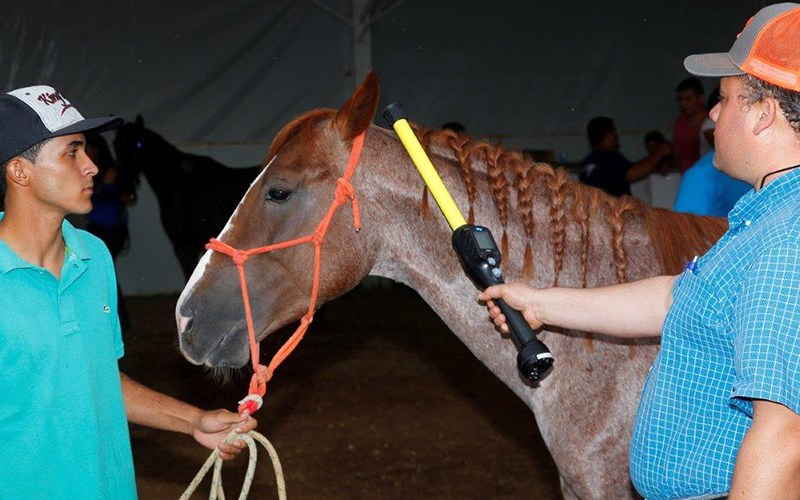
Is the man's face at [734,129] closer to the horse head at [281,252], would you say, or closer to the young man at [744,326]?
the young man at [744,326]

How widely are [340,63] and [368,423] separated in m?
6.64

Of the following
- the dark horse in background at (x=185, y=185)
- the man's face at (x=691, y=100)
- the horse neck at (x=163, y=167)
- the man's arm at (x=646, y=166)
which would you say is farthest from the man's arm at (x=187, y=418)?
the man's arm at (x=646, y=166)

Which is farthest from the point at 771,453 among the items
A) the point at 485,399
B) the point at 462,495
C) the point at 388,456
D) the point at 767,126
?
the point at 485,399

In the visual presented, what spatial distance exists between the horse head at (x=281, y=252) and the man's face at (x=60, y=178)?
53 cm

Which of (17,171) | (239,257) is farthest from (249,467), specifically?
(17,171)

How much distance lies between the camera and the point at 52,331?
81.9 inches

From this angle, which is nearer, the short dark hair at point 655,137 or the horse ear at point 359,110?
the horse ear at point 359,110

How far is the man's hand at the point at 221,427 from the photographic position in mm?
2287

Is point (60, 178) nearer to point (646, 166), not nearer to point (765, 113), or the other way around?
point (765, 113)

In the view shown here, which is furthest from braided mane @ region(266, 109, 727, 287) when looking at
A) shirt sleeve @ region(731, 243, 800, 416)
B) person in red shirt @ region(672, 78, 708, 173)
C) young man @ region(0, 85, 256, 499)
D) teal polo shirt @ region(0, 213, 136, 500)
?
person in red shirt @ region(672, 78, 708, 173)

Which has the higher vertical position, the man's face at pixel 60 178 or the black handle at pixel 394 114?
the black handle at pixel 394 114

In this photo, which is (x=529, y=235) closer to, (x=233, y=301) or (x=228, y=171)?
(x=233, y=301)

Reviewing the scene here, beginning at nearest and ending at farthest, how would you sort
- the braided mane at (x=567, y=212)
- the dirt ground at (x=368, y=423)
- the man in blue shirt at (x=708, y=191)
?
the braided mane at (x=567, y=212) < the man in blue shirt at (x=708, y=191) < the dirt ground at (x=368, y=423)

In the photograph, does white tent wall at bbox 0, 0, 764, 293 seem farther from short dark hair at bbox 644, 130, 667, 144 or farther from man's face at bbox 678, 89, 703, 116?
man's face at bbox 678, 89, 703, 116
